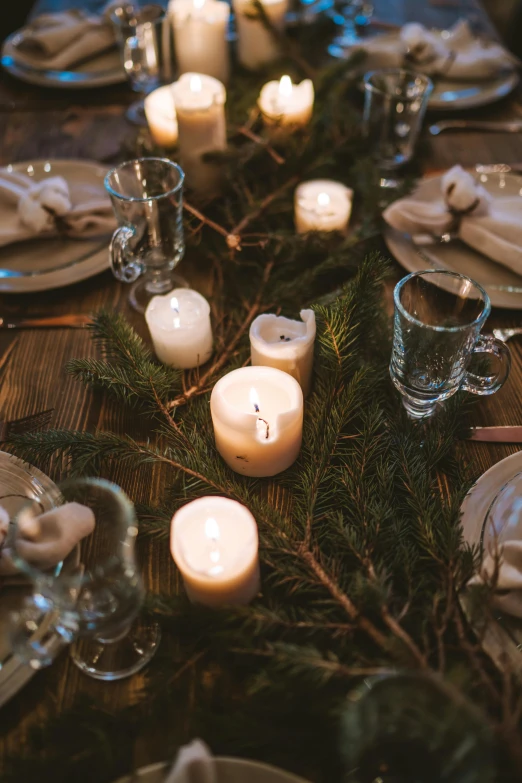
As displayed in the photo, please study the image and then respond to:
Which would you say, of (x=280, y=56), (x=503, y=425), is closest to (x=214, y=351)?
(x=503, y=425)

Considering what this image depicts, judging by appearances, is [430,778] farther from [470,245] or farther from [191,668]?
[470,245]

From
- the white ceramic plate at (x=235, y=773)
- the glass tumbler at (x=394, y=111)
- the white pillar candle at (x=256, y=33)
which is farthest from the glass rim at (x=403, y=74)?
the white ceramic plate at (x=235, y=773)

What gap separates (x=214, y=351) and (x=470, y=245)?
48 centimetres

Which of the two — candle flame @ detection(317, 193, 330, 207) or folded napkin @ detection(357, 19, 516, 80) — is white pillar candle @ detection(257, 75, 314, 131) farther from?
folded napkin @ detection(357, 19, 516, 80)

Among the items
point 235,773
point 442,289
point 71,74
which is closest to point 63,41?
point 71,74

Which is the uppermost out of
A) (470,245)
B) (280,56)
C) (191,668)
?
(280,56)

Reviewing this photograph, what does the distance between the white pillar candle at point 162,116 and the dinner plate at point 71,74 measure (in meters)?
0.40

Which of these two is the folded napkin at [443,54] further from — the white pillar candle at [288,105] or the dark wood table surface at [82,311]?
the white pillar candle at [288,105]

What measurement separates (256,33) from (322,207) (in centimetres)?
70

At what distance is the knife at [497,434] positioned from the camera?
80 centimetres

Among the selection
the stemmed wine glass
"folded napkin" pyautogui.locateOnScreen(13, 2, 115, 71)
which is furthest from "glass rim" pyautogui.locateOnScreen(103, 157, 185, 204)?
"folded napkin" pyautogui.locateOnScreen(13, 2, 115, 71)

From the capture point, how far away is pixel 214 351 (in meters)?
0.93

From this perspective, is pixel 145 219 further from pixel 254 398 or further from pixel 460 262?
pixel 460 262

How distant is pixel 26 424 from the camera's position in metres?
0.84
